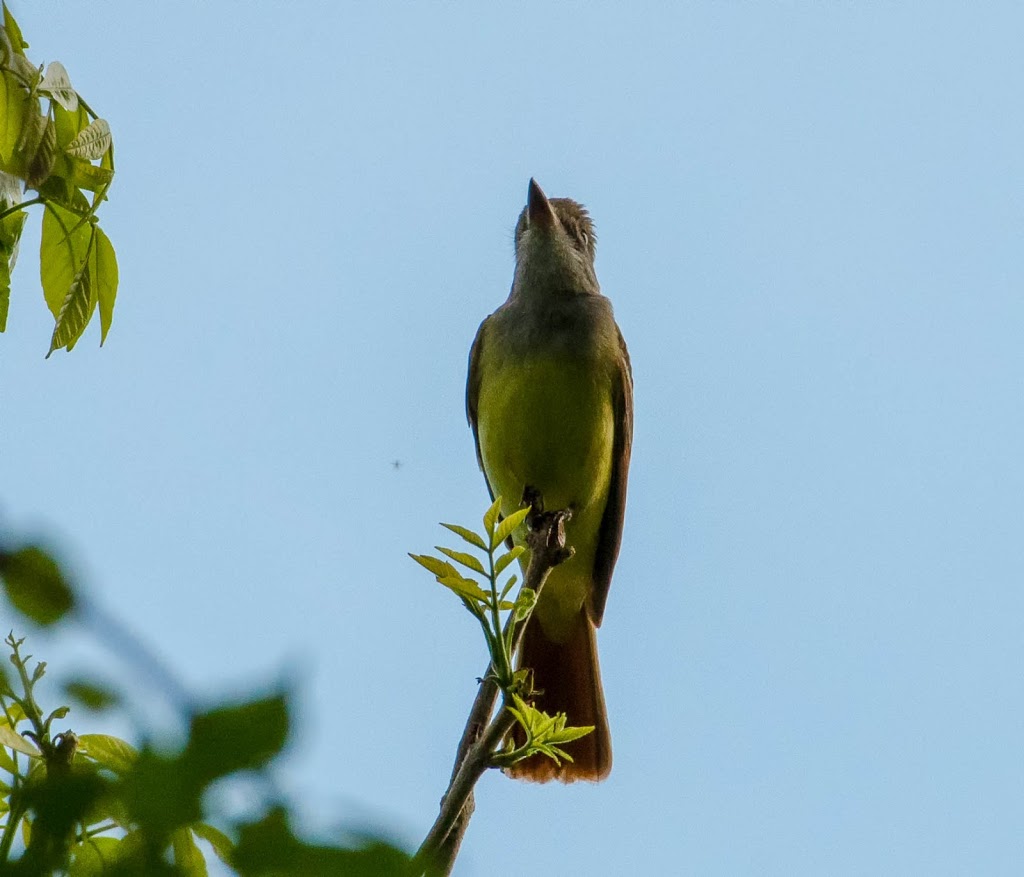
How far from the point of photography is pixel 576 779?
19.7 feet

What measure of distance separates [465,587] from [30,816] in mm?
1754

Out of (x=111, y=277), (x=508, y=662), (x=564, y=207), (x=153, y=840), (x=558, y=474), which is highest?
(x=564, y=207)

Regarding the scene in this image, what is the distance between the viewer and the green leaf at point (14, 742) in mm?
1748

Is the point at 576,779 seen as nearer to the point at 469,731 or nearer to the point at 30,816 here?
the point at 469,731

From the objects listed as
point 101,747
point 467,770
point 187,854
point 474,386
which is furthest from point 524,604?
point 474,386

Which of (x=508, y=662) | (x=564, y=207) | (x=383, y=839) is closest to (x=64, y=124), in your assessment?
(x=508, y=662)

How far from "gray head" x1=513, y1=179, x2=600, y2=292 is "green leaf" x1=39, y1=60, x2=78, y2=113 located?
4.80 metres

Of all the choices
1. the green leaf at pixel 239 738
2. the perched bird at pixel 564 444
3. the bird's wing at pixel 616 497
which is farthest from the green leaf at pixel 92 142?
the bird's wing at pixel 616 497

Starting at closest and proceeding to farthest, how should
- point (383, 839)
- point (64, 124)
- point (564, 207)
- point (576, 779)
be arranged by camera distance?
point (383, 839) → point (64, 124) → point (576, 779) → point (564, 207)

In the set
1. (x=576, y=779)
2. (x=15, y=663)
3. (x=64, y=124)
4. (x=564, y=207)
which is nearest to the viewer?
(x=15, y=663)

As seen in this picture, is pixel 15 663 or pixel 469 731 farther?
pixel 469 731

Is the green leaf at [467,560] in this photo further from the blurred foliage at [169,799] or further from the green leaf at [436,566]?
the blurred foliage at [169,799]

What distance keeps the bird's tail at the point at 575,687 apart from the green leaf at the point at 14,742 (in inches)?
166

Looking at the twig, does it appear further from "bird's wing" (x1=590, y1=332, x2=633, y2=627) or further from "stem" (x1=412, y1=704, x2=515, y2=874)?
"bird's wing" (x1=590, y1=332, x2=633, y2=627)
